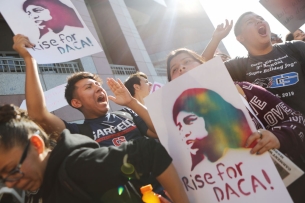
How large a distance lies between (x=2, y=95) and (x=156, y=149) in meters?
4.91

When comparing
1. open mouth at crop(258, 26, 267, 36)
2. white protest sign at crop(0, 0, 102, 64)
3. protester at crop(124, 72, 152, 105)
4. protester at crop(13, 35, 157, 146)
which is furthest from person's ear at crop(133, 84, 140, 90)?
open mouth at crop(258, 26, 267, 36)

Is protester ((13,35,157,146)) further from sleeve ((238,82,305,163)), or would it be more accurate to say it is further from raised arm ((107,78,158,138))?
sleeve ((238,82,305,163))

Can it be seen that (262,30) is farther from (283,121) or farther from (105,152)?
(105,152)

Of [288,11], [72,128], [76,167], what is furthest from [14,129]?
[288,11]

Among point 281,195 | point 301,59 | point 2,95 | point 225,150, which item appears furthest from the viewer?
point 2,95

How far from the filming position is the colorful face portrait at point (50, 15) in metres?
1.94

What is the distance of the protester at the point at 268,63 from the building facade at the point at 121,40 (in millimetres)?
4612

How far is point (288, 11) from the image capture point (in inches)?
85.4

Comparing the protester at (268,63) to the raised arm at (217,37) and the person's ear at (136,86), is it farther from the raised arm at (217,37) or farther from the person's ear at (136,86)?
the person's ear at (136,86)

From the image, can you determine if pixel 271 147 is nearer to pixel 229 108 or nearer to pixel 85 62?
pixel 229 108

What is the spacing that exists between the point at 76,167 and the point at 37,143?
0.88ft

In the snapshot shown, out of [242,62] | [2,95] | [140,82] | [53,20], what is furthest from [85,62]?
[242,62]

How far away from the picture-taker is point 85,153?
0.96 meters

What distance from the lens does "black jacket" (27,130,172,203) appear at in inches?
36.3
